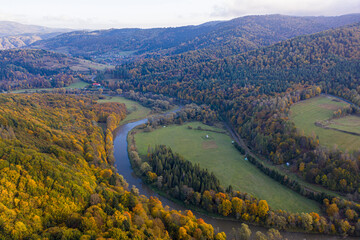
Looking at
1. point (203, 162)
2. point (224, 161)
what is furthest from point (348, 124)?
point (203, 162)

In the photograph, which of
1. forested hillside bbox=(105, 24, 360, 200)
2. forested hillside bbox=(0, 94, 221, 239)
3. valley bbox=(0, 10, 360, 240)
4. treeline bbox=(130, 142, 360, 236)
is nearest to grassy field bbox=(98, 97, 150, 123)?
valley bbox=(0, 10, 360, 240)

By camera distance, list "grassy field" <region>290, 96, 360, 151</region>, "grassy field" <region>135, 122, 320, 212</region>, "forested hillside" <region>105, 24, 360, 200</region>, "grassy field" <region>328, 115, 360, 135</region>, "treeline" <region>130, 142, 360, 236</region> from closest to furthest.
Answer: "treeline" <region>130, 142, 360, 236</region>
"grassy field" <region>135, 122, 320, 212</region>
"forested hillside" <region>105, 24, 360, 200</region>
"grassy field" <region>290, 96, 360, 151</region>
"grassy field" <region>328, 115, 360, 135</region>

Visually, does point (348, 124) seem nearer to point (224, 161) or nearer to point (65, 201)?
point (224, 161)

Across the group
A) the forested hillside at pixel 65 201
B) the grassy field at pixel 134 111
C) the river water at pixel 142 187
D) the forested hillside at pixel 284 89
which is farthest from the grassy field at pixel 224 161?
the grassy field at pixel 134 111

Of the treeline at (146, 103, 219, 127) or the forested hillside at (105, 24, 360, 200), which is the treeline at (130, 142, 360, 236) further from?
the treeline at (146, 103, 219, 127)

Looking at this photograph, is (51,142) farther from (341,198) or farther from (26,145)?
(341,198)

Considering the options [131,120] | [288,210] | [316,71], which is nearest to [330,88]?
[316,71]
